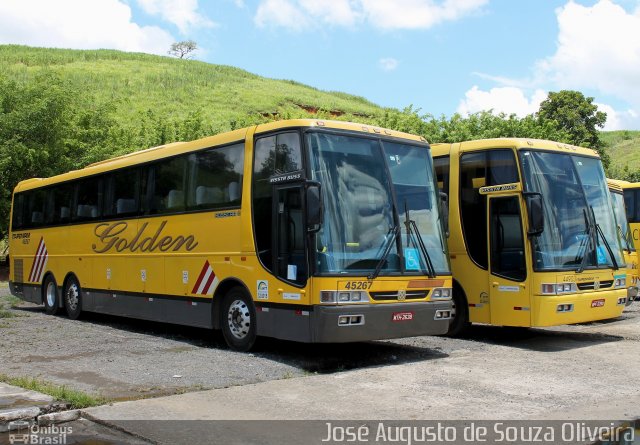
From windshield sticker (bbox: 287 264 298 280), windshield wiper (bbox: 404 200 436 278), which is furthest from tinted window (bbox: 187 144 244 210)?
windshield wiper (bbox: 404 200 436 278)

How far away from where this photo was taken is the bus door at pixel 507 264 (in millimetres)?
11094

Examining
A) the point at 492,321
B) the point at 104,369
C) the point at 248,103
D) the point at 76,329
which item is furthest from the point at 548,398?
the point at 248,103

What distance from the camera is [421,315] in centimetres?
994

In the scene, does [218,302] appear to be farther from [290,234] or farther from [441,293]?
[441,293]

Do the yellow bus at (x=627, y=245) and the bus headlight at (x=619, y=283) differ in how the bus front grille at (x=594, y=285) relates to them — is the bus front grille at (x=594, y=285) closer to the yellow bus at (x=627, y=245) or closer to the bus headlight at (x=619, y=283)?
the bus headlight at (x=619, y=283)

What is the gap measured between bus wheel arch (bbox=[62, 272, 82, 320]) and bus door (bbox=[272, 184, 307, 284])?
7.67 meters

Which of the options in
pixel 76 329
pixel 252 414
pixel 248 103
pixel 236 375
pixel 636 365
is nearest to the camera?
pixel 252 414

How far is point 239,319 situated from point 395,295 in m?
2.51

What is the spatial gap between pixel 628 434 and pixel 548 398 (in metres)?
1.41

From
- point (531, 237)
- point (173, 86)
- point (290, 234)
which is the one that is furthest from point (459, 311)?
point (173, 86)

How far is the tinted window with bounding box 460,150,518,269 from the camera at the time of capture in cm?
1152

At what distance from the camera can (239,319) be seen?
A: 34.9 ft

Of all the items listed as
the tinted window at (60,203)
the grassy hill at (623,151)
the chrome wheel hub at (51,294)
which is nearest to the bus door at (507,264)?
the tinted window at (60,203)

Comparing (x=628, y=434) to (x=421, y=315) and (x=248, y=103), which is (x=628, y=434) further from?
(x=248, y=103)
